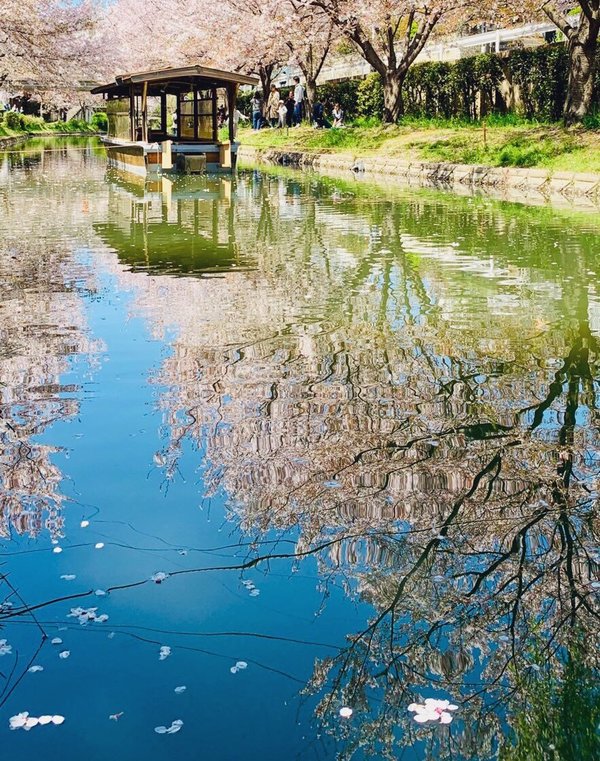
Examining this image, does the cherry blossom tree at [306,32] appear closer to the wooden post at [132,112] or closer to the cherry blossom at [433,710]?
the wooden post at [132,112]

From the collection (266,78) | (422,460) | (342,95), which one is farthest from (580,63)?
(266,78)

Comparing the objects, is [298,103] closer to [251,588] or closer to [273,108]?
[273,108]

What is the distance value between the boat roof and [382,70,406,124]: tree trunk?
4.14 meters

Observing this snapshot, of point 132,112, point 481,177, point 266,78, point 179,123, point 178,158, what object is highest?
point 266,78

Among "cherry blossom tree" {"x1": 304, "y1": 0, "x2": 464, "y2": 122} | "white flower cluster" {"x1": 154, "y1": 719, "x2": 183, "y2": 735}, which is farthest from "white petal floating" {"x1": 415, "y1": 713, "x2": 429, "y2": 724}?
"cherry blossom tree" {"x1": 304, "y1": 0, "x2": 464, "y2": 122}

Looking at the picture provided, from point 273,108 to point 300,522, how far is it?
4009 centimetres

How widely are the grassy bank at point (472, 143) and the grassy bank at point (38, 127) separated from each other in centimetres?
2101

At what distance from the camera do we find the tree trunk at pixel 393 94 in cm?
2766

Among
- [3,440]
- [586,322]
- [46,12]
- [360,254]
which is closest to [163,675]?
[3,440]

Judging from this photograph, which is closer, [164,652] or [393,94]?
[164,652]

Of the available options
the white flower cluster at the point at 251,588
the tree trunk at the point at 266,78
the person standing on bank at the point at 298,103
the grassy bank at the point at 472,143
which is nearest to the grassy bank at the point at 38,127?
the tree trunk at the point at 266,78

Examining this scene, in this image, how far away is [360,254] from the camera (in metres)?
10.9

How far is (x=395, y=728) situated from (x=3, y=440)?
9.56 feet

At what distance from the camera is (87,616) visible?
10.8 feet
